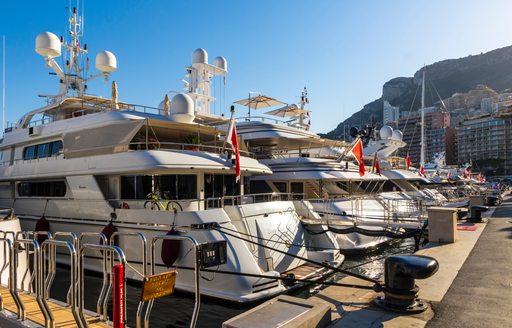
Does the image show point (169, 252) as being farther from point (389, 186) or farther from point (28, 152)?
point (389, 186)

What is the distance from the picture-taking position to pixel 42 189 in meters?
16.7

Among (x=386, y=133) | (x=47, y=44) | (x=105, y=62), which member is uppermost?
(x=47, y=44)

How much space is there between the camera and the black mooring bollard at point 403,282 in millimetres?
4812

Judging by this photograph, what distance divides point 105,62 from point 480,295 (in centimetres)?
1916

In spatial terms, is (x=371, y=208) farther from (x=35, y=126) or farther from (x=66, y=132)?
(x=35, y=126)

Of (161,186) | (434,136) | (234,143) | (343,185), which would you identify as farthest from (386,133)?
(434,136)

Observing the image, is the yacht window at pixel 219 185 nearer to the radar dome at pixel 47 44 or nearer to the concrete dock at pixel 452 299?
the concrete dock at pixel 452 299

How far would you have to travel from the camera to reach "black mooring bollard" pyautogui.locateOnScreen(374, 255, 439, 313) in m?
4.81

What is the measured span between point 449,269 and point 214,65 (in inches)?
834

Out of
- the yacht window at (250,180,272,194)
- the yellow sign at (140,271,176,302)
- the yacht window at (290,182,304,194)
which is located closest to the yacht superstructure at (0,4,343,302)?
the yellow sign at (140,271,176,302)

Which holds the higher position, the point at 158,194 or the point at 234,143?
the point at 234,143

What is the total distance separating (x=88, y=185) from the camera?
1368 cm

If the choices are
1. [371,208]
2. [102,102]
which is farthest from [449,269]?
[102,102]

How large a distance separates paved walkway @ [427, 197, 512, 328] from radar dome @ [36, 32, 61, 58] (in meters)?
20.1
